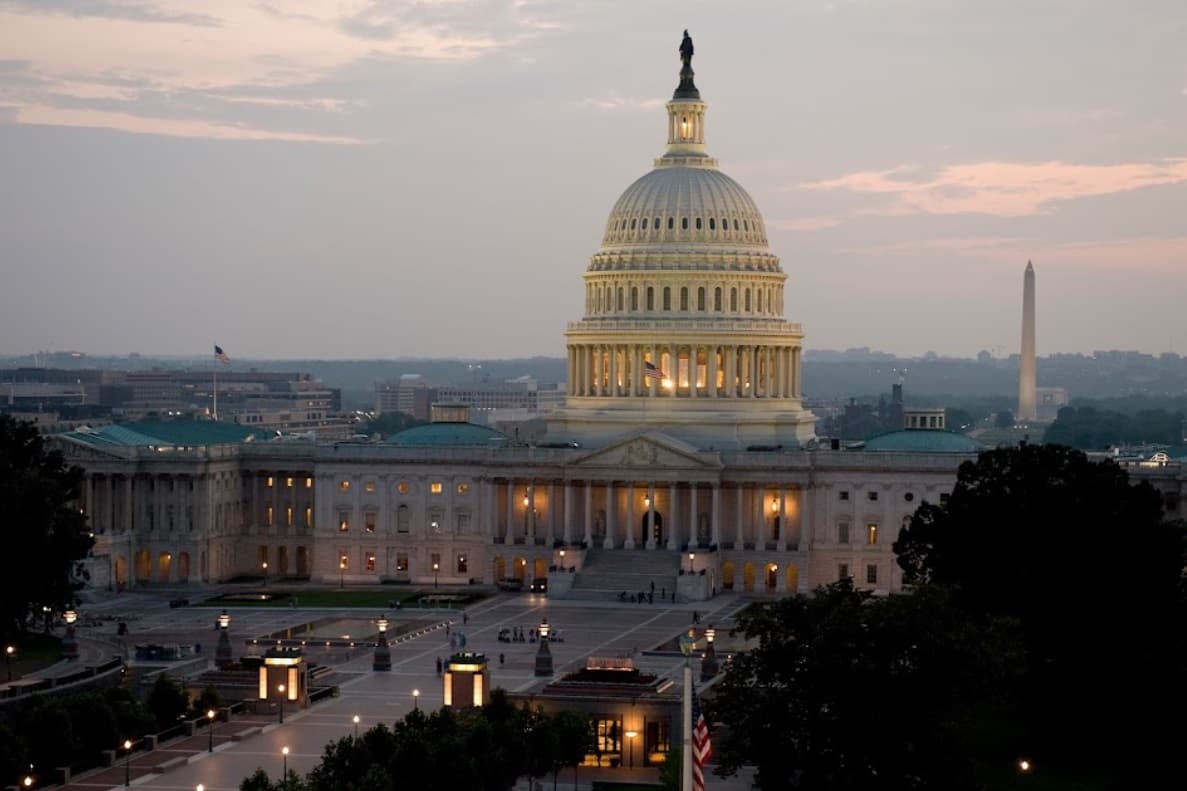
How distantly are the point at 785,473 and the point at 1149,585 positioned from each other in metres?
68.1

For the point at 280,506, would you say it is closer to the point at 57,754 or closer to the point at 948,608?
the point at 57,754

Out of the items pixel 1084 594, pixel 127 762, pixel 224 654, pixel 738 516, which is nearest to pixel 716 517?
pixel 738 516

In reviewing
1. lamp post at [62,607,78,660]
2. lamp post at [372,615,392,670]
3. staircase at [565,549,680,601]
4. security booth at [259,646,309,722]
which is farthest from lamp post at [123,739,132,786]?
staircase at [565,549,680,601]

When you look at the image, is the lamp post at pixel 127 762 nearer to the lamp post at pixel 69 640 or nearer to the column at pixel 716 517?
the lamp post at pixel 69 640

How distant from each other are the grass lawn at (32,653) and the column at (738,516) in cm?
5737

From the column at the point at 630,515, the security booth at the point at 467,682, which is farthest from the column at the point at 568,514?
the security booth at the point at 467,682

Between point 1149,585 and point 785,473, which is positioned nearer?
point 1149,585

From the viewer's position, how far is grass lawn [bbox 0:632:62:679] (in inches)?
5157

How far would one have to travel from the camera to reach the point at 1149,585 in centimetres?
12031

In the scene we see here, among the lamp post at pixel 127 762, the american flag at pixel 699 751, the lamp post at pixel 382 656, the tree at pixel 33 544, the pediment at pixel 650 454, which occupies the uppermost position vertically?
the pediment at pixel 650 454

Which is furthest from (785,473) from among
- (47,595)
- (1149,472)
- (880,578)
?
(47,595)

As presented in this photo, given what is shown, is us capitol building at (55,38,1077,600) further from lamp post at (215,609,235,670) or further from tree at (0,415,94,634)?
lamp post at (215,609,235,670)

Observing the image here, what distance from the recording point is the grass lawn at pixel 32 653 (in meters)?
131

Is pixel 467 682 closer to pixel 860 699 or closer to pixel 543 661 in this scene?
pixel 543 661
